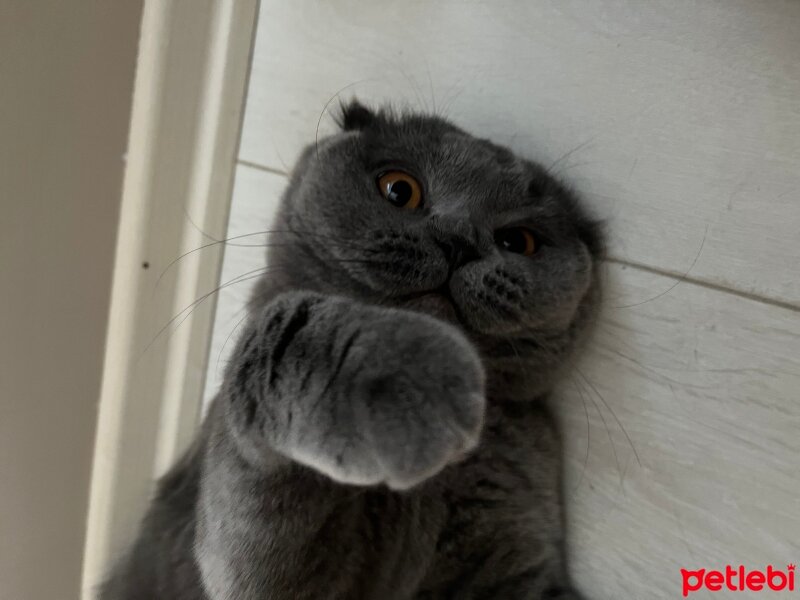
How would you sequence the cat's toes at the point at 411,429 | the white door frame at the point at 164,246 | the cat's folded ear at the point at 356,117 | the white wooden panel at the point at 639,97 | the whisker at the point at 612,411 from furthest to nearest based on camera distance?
the white door frame at the point at 164,246 → the cat's folded ear at the point at 356,117 → the whisker at the point at 612,411 → the white wooden panel at the point at 639,97 → the cat's toes at the point at 411,429

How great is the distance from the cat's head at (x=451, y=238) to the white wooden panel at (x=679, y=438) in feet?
0.21

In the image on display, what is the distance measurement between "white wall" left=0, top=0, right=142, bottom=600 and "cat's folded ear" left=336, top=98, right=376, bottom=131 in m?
0.40

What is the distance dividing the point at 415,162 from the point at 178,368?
66 centimetres

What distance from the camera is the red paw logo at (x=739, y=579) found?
706 mm

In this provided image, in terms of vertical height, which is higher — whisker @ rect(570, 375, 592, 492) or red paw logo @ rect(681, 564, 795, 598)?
whisker @ rect(570, 375, 592, 492)

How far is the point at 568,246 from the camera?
82cm

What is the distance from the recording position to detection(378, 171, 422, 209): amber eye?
2.67ft

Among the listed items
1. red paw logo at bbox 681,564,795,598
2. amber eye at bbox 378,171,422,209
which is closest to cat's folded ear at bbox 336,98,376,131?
amber eye at bbox 378,171,422,209

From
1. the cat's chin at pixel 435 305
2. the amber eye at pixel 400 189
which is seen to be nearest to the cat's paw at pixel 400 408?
the cat's chin at pixel 435 305

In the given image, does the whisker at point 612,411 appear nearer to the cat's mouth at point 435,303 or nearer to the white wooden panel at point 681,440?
the white wooden panel at point 681,440

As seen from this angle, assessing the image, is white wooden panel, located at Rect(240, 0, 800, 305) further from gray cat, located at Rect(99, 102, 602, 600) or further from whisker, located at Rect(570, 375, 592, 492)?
whisker, located at Rect(570, 375, 592, 492)

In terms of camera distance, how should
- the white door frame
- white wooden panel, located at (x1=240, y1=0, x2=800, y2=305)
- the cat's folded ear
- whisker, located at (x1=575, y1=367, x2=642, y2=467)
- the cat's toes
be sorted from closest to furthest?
the cat's toes < white wooden panel, located at (x1=240, y1=0, x2=800, y2=305) < whisker, located at (x1=575, y1=367, x2=642, y2=467) < the cat's folded ear < the white door frame

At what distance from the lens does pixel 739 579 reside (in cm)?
73

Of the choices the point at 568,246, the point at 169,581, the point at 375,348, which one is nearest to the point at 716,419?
the point at 568,246
